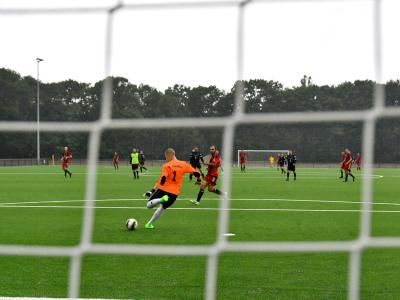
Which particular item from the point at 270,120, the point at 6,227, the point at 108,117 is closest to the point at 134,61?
the point at 108,117

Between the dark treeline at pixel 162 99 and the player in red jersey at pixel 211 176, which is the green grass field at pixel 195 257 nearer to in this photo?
the player in red jersey at pixel 211 176

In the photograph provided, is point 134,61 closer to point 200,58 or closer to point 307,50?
point 200,58

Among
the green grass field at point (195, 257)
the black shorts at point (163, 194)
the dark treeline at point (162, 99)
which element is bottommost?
the green grass field at point (195, 257)

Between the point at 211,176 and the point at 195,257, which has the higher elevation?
the point at 211,176

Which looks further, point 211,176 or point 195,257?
point 211,176

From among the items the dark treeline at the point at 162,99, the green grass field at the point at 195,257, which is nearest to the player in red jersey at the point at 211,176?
the green grass field at the point at 195,257

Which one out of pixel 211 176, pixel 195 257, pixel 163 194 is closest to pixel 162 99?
pixel 195 257

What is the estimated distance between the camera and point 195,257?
22.7ft

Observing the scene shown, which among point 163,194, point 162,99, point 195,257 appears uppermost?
point 162,99

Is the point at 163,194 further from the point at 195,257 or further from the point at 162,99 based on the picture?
the point at 162,99

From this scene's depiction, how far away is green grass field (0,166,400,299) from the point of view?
18.1 ft

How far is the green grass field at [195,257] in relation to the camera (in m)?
5.50

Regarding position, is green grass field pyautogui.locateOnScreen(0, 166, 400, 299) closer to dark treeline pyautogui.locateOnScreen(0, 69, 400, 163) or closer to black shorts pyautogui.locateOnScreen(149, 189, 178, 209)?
black shorts pyautogui.locateOnScreen(149, 189, 178, 209)

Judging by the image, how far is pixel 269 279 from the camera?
5859 millimetres
